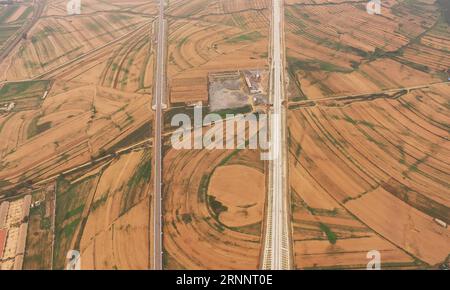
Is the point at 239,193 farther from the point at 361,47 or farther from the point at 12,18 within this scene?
the point at 12,18

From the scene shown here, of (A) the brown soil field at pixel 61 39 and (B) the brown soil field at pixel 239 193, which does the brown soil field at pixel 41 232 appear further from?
(A) the brown soil field at pixel 61 39

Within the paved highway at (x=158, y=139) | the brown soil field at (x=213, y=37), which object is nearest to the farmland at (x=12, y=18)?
the paved highway at (x=158, y=139)

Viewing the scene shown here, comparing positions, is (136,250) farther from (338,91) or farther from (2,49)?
(2,49)

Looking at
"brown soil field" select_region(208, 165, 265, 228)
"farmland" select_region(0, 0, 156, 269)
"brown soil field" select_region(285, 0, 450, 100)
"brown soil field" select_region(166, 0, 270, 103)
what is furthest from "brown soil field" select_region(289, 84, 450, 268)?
"farmland" select_region(0, 0, 156, 269)

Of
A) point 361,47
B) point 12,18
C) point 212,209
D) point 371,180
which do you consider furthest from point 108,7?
point 371,180

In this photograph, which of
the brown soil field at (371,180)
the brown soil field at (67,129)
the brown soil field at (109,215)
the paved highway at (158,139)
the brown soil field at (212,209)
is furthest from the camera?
the brown soil field at (67,129)
